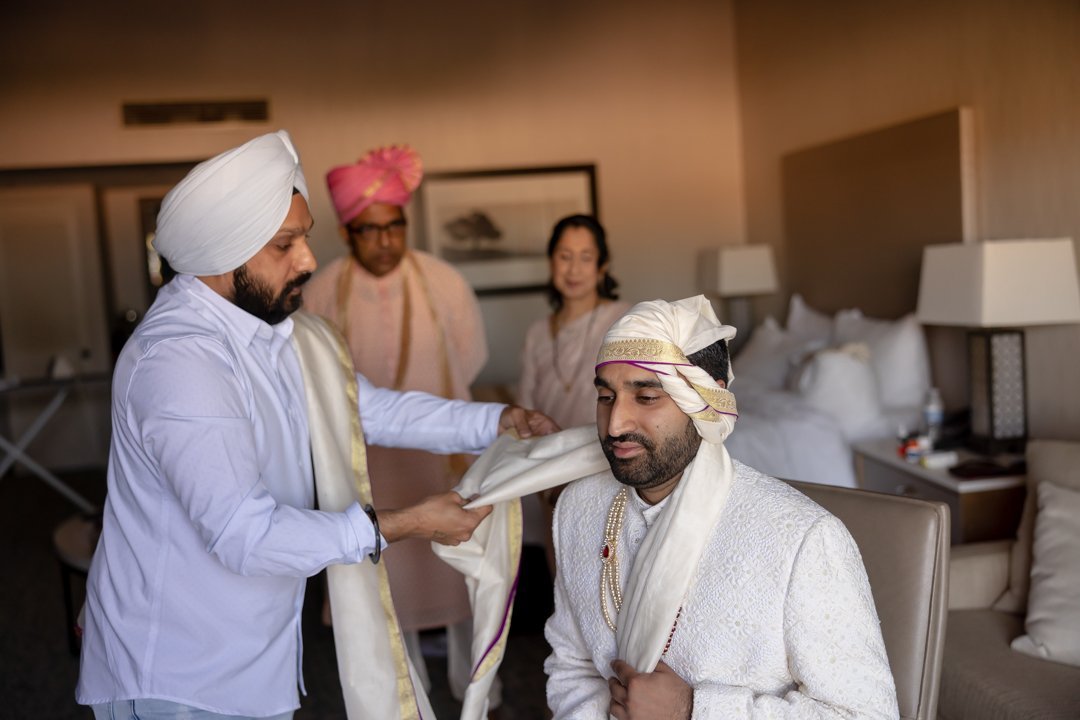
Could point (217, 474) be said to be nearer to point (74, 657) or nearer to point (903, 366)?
point (74, 657)

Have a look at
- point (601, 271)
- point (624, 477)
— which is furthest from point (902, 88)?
point (624, 477)

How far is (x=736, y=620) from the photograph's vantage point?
159cm

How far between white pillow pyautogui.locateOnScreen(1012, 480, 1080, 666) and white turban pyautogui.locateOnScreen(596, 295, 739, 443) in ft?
3.96

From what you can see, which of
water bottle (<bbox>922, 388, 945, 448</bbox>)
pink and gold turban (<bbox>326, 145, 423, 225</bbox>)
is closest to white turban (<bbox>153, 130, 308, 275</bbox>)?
pink and gold turban (<bbox>326, 145, 423, 225</bbox>)

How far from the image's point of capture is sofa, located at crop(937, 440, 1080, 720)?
86.8 inches

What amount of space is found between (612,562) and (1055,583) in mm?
1315

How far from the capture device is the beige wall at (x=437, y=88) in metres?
6.45

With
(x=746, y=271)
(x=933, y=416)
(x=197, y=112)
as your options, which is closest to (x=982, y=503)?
(x=933, y=416)

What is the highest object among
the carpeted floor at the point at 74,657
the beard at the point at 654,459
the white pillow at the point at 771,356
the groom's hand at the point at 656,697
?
the beard at the point at 654,459

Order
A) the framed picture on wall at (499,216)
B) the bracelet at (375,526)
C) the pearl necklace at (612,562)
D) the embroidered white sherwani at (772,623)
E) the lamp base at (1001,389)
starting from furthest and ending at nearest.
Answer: the framed picture on wall at (499,216) < the lamp base at (1001,389) < the pearl necklace at (612,562) < the bracelet at (375,526) < the embroidered white sherwani at (772,623)

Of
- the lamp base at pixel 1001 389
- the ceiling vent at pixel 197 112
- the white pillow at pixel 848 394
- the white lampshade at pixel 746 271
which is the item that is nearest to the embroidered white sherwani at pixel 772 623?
the lamp base at pixel 1001 389

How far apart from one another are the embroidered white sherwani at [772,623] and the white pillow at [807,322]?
355 centimetres

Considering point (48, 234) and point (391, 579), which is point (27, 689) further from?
point (48, 234)

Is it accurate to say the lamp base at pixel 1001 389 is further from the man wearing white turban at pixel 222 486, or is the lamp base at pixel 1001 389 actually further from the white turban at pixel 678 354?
the man wearing white turban at pixel 222 486
